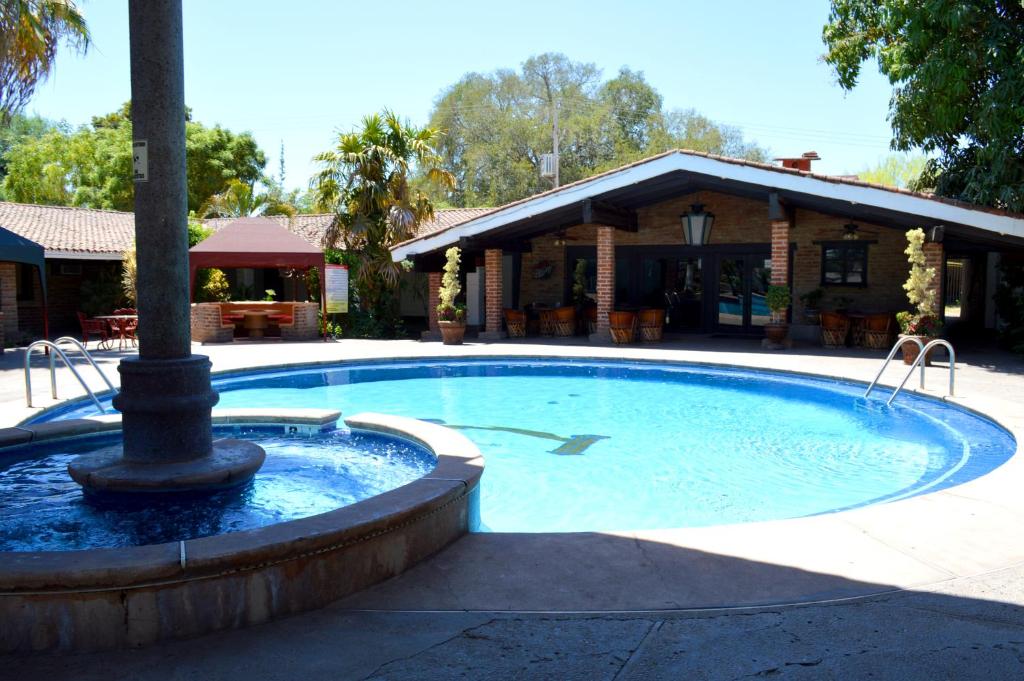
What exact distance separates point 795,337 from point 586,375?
6.08m

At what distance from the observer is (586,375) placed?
1316 centimetres

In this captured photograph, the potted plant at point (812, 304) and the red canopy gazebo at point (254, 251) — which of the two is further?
the red canopy gazebo at point (254, 251)

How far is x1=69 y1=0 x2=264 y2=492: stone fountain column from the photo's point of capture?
4.56m

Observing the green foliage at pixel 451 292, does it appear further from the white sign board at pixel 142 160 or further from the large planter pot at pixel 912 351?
the white sign board at pixel 142 160

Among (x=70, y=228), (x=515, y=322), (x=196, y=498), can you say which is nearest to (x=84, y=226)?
(x=70, y=228)

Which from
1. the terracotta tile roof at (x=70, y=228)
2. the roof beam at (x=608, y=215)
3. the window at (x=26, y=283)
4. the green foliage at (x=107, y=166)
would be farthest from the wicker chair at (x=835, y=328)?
the green foliage at (x=107, y=166)

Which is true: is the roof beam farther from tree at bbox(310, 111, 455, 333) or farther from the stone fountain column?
the stone fountain column

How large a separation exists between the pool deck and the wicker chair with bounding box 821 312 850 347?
1155cm

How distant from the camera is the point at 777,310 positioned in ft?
49.7

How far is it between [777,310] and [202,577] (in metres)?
13.8

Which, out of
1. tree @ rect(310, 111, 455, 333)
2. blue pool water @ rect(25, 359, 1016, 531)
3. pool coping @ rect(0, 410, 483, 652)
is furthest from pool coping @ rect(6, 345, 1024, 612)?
tree @ rect(310, 111, 455, 333)

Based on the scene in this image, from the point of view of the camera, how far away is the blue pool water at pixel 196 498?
14.0 ft

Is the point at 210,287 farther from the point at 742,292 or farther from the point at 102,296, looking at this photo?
the point at 742,292

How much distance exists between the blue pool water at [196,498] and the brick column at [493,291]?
11.3 metres
